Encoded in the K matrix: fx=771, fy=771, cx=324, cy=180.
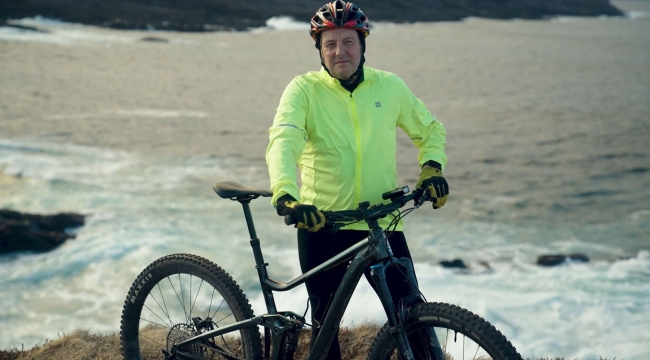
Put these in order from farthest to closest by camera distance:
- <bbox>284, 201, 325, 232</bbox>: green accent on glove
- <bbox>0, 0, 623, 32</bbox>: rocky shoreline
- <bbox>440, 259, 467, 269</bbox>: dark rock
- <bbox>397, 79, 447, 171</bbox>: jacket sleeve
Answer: <bbox>0, 0, 623, 32</bbox>: rocky shoreline < <bbox>440, 259, 467, 269</bbox>: dark rock < <bbox>397, 79, 447, 171</bbox>: jacket sleeve < <bbox>284, 201, 325, 232</bbox>: green accent on glove

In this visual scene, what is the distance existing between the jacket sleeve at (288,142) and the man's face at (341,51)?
196mm

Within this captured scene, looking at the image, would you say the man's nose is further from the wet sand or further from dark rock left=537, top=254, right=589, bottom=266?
the wet sand

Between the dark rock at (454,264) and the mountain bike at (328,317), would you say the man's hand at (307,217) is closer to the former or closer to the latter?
the mountain bike at (328,317)

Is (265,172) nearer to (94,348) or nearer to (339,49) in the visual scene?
(94,348)

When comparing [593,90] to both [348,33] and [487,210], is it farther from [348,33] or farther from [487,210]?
[348,33]

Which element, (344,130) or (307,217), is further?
(344,130)

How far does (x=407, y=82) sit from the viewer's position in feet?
173

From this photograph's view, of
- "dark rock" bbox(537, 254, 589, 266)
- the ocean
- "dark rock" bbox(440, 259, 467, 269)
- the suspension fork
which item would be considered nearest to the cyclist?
the suspension fork

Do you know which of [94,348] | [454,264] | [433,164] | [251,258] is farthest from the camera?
[251,258]

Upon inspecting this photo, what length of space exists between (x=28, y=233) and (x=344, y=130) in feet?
47.0

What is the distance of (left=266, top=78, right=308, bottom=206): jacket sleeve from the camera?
3318mm

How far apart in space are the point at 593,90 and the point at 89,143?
4013cm

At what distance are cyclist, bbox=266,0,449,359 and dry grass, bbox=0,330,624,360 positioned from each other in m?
1.70

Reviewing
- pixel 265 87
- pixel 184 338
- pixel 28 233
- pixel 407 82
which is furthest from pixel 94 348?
pixel 407 82
